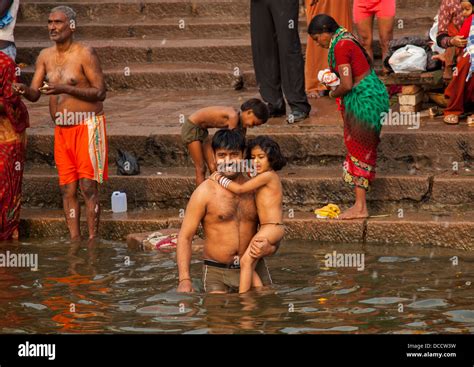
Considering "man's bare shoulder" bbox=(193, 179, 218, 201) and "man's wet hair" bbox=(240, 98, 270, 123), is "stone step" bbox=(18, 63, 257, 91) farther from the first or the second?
"man's bare shoulder" bbox=(193, 179, 218, 201)

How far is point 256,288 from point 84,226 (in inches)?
111

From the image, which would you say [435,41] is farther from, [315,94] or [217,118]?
→ [217,118]

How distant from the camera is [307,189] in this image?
1092cm

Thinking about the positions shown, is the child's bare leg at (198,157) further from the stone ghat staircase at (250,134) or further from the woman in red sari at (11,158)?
the woman in red sari at (11,158)

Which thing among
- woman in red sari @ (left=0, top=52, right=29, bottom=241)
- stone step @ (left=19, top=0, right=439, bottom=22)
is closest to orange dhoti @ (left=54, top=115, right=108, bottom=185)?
woman in red sari @ (left=0, top=52, right=29, bottom=241)

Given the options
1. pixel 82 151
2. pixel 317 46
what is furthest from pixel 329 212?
pixel 317 46

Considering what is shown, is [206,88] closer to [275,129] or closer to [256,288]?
[275,129]

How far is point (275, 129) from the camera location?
1152 centimetres

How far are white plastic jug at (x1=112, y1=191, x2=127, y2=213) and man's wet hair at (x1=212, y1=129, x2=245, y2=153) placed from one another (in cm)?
298

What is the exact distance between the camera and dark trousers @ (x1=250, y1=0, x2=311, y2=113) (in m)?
11.6

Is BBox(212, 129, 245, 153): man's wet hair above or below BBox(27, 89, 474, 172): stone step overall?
below

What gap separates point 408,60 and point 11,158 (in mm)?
3790

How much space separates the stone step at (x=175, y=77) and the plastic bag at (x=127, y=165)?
2.31 meters
